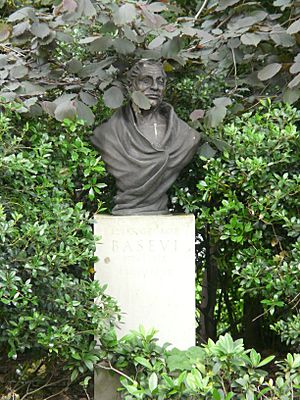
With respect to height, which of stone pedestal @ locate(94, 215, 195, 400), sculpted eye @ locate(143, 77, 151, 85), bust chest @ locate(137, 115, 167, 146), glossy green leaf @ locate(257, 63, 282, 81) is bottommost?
stone pedestal @ locate(94, 215, 195, 400)

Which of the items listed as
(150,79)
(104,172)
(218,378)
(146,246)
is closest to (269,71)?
(150,79)

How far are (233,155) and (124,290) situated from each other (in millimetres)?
1001

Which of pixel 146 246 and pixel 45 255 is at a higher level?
pixel 45 255

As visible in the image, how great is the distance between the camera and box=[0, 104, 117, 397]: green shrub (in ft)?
12.6

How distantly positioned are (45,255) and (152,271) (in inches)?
27.1

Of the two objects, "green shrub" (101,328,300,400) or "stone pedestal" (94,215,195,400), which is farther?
"stone pedestal" (94,215,195,400)

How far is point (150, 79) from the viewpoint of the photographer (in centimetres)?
438

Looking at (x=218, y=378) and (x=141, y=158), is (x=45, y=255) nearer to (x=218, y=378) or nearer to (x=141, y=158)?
(x=141, y=158)

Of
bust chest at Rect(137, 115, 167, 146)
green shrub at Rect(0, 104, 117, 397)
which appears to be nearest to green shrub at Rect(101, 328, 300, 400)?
green shrub at Rect(0, 104, 117, 397)

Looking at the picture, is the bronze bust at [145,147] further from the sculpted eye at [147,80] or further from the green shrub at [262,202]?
the green shrub at [262,202]

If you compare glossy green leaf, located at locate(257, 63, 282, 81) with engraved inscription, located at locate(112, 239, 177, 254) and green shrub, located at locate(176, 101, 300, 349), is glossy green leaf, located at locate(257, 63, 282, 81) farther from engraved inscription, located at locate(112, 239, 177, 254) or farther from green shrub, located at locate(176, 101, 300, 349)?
engraved inscription, located at locate(112, 239, 177, 254)

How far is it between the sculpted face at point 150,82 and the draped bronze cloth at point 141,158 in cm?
17

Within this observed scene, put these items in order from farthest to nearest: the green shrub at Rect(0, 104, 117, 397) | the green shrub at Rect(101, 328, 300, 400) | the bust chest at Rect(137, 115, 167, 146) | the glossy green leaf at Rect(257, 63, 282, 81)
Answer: the glossy green leaf at Rect(257, 63, 282, 81)
the bust chest at Rect(137, 115, 167, 146)
the green shrub at Rect(0, 104, 117, 397)
the green shrub at Rect(101, 328, 300, 400)

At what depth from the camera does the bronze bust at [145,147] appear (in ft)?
14.4
